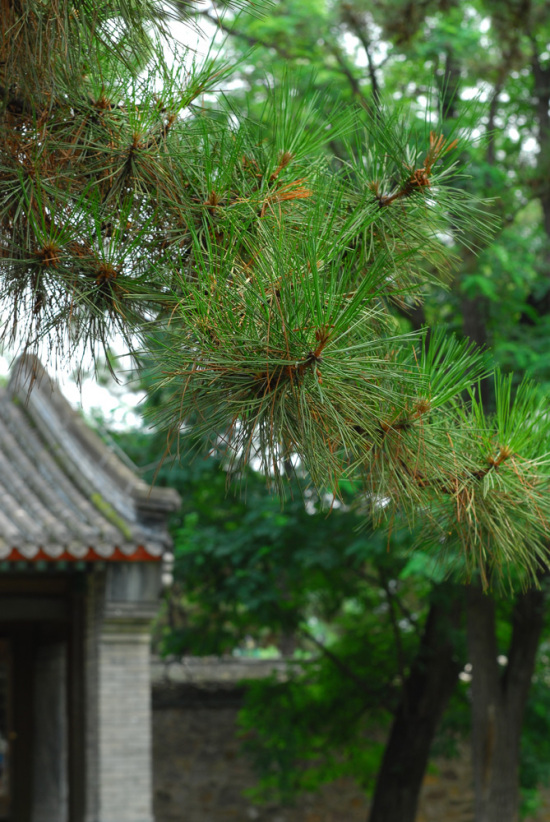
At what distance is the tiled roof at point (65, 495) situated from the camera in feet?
19.4

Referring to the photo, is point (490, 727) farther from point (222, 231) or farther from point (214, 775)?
point (222, 231)

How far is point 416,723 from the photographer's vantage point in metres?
9.14

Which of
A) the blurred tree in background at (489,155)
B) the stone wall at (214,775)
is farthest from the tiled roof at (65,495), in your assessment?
the stone wall at (214,775)

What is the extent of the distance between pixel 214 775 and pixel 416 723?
302 centimetres

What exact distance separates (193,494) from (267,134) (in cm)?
793

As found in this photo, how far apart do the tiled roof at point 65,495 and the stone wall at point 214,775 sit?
421 centimetres

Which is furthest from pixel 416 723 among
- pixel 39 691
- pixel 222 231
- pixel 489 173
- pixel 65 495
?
pixel 222 231

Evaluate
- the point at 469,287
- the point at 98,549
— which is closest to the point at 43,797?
the point at 98,549

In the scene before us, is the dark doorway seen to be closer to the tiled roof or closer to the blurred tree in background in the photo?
the tiled roof

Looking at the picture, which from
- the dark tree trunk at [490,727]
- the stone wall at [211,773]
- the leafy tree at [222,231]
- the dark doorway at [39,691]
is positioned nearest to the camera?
the leafy tree at [222,231]

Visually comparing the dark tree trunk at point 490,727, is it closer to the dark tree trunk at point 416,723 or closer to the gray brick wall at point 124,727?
the dark tree trunk at point 416,723

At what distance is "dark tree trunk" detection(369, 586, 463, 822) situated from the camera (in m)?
9.01

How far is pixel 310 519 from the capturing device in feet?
26.3

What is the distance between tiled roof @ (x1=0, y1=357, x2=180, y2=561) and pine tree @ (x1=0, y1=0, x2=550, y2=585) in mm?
3137
